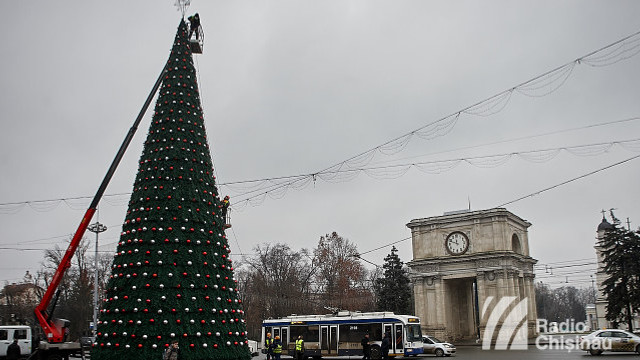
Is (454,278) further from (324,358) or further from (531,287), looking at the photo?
(324,358)

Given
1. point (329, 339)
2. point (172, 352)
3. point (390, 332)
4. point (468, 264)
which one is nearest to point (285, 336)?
point (329, 339)

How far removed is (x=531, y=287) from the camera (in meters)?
47.9

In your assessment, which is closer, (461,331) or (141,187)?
(141,187)

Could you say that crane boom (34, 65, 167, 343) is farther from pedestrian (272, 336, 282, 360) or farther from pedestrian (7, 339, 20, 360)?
pedestrian (272, 336, 282, 360)

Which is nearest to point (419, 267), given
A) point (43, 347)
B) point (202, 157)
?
point (43, 347)

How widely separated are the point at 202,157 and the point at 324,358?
66.2 ft

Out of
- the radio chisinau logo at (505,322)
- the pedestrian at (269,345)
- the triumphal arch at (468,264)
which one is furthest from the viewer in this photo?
the triumphal arch at (468,264)

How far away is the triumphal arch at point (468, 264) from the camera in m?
42.8

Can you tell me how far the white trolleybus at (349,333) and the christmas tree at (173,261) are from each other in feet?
57.3

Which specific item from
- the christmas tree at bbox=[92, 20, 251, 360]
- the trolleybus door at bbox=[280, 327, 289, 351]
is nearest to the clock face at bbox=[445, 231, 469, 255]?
the trolleybus door at bbox=[280, 327, 289, 351]

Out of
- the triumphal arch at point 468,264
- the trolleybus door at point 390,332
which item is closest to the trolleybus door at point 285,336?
the trolleybus door at point 390,332

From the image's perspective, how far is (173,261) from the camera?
1095 cm

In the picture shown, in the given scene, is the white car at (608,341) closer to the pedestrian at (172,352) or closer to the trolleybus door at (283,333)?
the trolleybus door at (283,333)

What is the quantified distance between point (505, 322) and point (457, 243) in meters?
7.55
